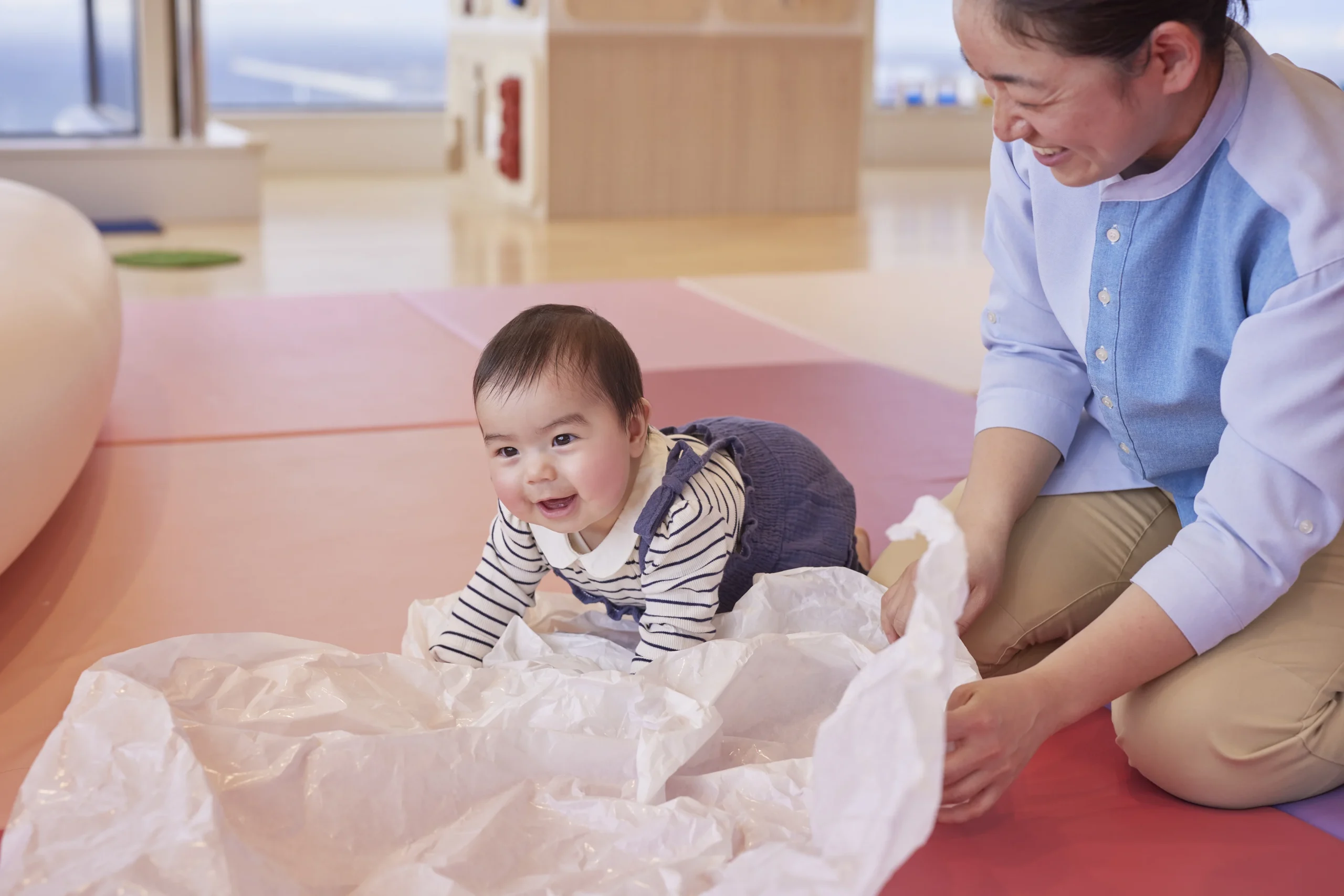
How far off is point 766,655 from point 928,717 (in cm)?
31

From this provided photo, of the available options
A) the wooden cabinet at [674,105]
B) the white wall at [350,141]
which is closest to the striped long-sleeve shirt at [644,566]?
the wooden cabinet at [674,105]

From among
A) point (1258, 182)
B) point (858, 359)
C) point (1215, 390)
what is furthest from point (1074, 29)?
point (858, 359)

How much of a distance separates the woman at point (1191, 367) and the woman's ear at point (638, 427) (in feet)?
0.72

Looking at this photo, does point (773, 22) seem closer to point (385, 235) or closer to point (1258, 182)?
point (385, 235)

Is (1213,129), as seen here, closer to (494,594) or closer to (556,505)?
(556,505)

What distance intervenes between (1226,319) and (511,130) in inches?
135

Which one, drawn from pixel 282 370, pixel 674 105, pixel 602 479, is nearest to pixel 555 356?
pixel 602 479

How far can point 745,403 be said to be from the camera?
187 cm

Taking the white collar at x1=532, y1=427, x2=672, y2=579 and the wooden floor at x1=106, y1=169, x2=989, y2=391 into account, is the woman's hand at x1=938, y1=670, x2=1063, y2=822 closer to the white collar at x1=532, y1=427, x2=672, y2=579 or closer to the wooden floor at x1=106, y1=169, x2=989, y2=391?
the white collar at x1=532, y1=427, x2=672, y2=579

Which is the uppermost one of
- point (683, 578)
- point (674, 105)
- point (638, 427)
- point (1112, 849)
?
point (674, 105)

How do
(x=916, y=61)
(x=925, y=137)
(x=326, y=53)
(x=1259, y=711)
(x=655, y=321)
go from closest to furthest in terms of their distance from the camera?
(x=1259, y=711) → (x=655, y=321) → (x=326, y=53) → (x=925, y=137) → (x=916, y=61)

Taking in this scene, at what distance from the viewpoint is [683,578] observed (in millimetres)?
1021

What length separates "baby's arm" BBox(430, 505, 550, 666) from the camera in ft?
3.48

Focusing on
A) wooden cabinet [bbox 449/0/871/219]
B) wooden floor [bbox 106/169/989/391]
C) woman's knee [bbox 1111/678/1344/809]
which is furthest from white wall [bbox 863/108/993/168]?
woman's knee [bbox 1111/678/1344/809]
